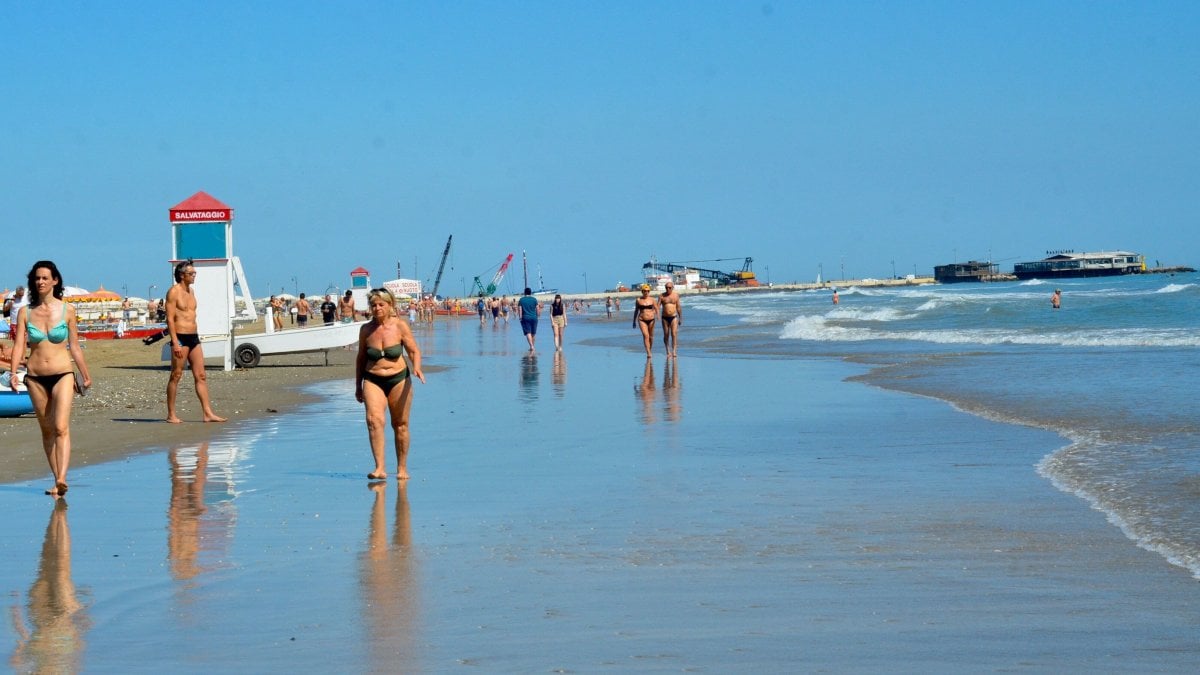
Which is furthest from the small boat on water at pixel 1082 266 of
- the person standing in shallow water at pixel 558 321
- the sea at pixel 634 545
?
the sea at pixel 634 545

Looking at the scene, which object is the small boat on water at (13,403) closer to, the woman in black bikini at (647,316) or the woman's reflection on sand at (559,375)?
the woman's reflection on sand at (559,375)

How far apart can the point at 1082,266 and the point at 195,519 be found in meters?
171

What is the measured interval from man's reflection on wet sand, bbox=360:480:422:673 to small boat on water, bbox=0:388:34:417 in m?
6.77

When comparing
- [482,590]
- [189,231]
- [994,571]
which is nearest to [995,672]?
[994,571]

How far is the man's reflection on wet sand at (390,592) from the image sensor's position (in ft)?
15.4

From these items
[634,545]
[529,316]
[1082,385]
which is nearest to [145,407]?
[634,545]

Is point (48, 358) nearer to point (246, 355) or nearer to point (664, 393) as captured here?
point (664, 393)

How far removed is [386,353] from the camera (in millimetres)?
9234

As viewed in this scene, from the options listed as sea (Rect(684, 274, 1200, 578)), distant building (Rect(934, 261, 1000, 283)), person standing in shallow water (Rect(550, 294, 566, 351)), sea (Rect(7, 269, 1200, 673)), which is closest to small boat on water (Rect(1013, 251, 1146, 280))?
distant building (Rect(934, 261, 1000, 283))

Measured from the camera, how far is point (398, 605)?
5441mm

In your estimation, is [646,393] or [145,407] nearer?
[145,407]

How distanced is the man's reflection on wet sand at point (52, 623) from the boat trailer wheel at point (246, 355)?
1727cm

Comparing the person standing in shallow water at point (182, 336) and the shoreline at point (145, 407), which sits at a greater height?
the person standing in shallow water at point (182, 336)

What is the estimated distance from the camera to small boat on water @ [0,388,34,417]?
43.4 feet
